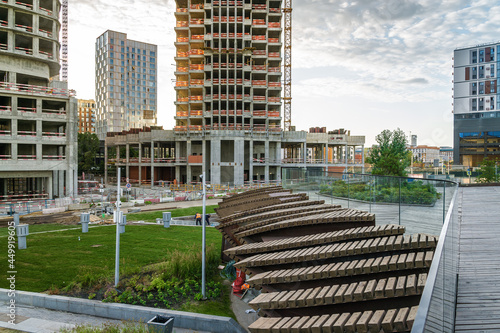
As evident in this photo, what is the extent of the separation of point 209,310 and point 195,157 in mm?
57082

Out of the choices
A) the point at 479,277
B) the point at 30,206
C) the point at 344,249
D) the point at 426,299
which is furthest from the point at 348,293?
the point at 30,206

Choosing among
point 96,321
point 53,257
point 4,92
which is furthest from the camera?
point 4,92

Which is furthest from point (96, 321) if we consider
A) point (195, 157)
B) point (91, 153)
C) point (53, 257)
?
point (91, 153)

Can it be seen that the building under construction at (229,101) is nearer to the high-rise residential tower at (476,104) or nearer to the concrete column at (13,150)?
the concrete column at (13,150)

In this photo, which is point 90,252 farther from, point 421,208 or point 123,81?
point 123,81

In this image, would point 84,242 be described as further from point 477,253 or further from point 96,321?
point 477,253

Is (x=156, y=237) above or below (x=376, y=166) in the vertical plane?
below

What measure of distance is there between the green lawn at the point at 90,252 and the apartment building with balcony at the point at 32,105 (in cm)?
2281

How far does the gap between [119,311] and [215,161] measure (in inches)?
2092

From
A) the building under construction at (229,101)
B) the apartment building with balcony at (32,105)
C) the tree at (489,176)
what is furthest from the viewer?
the building under construction at (229,101)

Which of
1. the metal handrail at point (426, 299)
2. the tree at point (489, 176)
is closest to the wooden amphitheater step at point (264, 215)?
the metal handrail at point (426, 299)

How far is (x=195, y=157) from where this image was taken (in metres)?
67.6

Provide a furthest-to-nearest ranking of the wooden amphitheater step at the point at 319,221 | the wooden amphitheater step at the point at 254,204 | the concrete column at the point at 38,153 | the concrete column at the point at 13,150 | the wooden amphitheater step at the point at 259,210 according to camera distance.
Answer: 1. the concrete column at the point at 38,153
2. the concrete column at the point at 13,150
3. the wooden amphitheater step at the point at 254,204
4. the wooden amphitheater step at the point at 259,210
5. the wooden amphitheater step at the point at 319,221

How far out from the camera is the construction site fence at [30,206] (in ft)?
110
